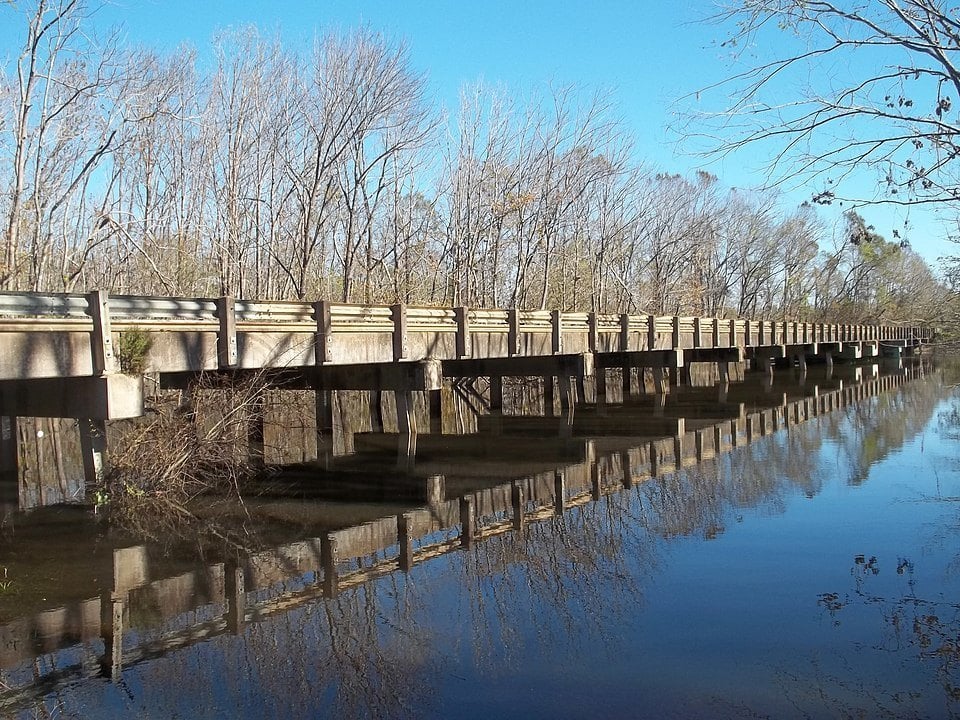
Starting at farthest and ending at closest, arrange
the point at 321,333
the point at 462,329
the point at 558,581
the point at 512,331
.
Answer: the point at 512,331, the point at 462,329, the point at 321,333, the point at 558,581

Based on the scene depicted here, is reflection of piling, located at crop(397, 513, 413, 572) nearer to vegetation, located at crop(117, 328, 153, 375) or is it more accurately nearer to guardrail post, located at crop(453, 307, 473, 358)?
vegetation, located at crop(117, 328, 153, 375)

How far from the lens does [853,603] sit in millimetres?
7672

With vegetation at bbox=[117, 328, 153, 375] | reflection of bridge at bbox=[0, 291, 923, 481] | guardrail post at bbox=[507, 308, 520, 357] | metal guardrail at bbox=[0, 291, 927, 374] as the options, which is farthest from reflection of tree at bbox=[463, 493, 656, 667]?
guardrail post at bbox=[507, 308, 520, 357]

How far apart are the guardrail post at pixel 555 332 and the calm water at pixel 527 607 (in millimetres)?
8261

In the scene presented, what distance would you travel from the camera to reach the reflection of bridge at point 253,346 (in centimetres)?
1039

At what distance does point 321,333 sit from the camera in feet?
48.2

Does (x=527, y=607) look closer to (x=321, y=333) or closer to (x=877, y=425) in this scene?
(x=321, y=333)

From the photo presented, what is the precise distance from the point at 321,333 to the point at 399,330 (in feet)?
7.10

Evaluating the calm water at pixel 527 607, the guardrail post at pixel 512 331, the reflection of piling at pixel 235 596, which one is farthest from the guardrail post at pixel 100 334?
the guardrail post at pixel 512 331

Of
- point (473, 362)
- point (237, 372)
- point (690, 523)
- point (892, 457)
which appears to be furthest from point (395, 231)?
point (690, 523)

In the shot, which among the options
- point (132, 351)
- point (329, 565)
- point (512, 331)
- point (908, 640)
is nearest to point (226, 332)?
point (132, 351)

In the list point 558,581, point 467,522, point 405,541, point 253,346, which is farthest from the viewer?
point 253,346

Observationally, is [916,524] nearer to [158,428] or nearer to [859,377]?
[158,428]

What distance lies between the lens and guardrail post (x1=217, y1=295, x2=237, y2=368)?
12.7 m
